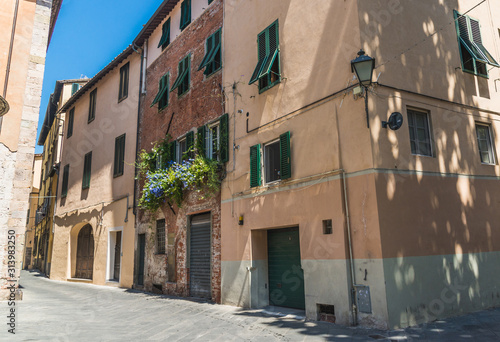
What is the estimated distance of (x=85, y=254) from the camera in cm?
2120

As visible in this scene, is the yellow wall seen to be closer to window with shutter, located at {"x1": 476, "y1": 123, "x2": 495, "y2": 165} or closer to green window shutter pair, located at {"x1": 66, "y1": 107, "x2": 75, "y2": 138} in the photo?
green window shutter pair, located at {"x1": 66, "y1": 107, "x2": 75, "y2": 138}

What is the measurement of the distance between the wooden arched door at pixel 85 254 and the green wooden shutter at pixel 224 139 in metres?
12.1

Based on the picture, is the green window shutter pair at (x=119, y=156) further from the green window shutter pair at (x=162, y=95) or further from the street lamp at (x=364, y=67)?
the street lamp at (x=364, y=67)

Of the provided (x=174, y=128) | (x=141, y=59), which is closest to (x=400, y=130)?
(x=174, y=128)

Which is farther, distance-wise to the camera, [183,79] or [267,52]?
[183,79]

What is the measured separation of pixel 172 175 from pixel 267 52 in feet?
16.8

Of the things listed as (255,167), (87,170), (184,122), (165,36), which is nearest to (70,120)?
(87,170)

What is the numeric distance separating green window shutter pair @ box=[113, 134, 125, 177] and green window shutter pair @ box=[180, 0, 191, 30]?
6207mm

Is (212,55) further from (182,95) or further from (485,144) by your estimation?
(485,144)

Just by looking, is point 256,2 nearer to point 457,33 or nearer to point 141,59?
→ point 457,33

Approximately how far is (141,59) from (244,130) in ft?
31.0

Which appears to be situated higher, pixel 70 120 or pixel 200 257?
pixel 70 120

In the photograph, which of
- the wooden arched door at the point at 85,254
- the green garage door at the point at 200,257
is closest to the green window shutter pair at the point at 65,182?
the wooden arched door at the point at 85,254

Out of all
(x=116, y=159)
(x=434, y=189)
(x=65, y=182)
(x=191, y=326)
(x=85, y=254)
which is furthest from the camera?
(x=65, y=182)
